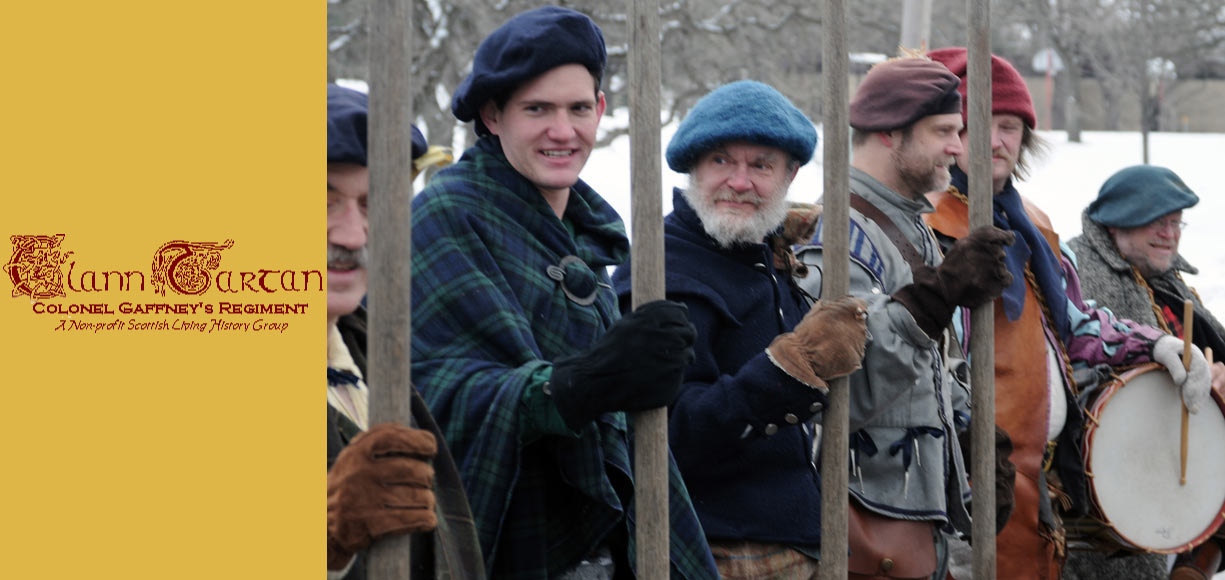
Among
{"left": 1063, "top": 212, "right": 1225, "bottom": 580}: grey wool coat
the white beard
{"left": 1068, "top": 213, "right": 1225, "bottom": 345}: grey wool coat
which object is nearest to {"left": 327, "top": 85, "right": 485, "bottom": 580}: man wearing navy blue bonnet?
the white beard

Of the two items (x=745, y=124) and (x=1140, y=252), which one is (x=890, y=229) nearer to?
(x=745, y=124)

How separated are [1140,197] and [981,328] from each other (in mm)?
2400

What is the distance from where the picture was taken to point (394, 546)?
2.07 meters

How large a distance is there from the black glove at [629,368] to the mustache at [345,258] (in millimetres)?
366

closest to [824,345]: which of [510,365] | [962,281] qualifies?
[962,281]

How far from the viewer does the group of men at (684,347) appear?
234 cm

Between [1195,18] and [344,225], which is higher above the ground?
[1195,18]

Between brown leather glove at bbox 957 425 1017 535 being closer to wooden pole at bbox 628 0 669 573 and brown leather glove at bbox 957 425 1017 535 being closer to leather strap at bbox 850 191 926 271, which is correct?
leather strap at bbox 850 191 926 271

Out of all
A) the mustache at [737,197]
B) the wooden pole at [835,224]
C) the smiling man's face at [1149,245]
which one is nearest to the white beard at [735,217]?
the mustache at [737,197]

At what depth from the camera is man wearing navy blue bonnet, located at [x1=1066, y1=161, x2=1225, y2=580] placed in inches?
212
